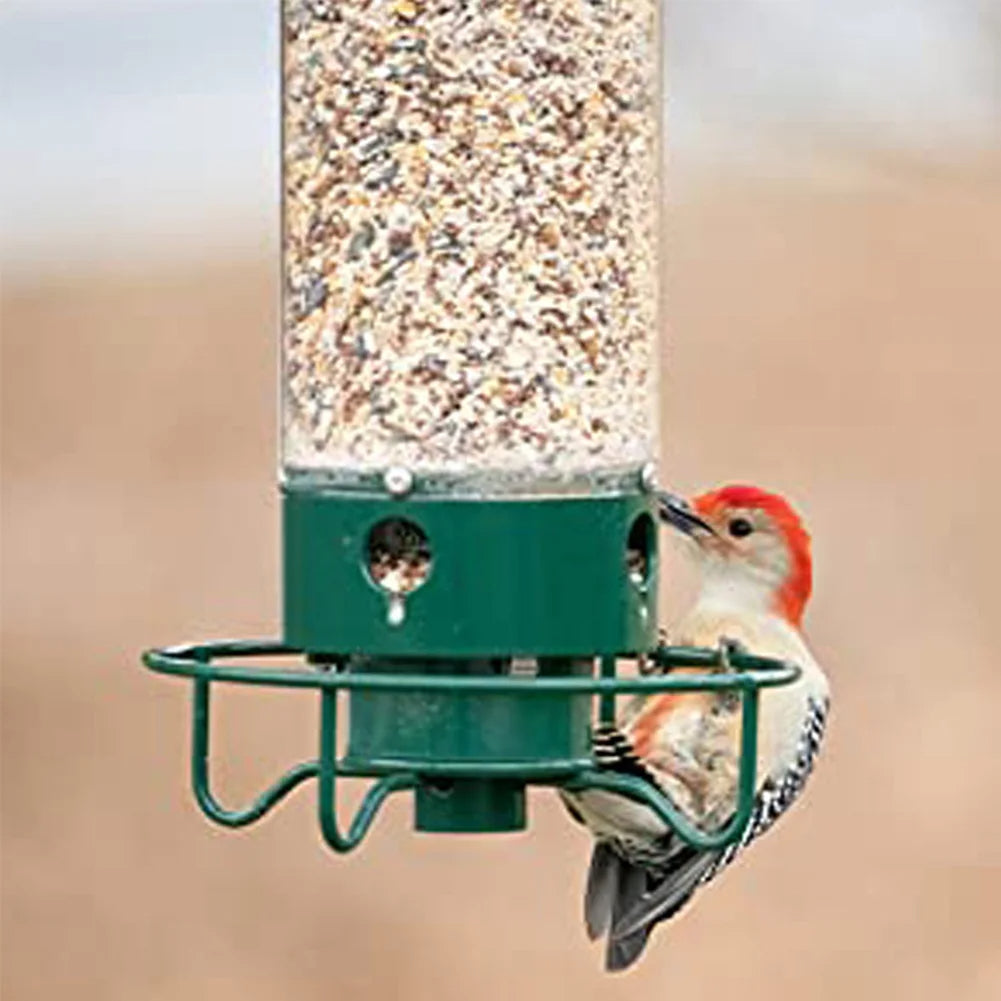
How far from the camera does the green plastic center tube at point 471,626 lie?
8477 mm

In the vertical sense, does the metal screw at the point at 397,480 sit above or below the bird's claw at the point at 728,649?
above

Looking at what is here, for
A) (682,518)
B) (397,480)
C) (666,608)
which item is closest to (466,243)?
(397,480)

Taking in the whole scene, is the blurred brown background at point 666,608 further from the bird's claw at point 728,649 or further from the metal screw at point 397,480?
the metal screw at point 397,480

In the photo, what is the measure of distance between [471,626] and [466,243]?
63 cm

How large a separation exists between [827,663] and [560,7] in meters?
10.2

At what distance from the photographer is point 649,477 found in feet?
28.8

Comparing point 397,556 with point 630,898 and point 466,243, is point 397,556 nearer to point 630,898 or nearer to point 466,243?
point 466,243

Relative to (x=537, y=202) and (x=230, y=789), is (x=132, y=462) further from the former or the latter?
(x=537, y=202)

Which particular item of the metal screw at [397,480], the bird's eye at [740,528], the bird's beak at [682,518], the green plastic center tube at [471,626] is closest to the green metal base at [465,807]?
the green plastic center tube at [471,626]

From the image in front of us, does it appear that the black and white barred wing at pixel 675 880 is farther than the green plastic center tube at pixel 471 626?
Yes

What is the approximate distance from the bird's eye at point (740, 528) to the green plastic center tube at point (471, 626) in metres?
1.39

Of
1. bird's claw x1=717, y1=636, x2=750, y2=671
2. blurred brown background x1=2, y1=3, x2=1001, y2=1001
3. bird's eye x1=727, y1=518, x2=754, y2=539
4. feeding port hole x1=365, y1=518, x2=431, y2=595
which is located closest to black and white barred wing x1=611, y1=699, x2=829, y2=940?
bird's claw x1=717, y1=636, x2=750, y2=671

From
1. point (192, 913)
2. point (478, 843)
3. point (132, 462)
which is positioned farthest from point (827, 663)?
point (132, 462)

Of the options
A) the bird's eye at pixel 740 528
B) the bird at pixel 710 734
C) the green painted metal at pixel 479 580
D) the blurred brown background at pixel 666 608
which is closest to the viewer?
the green painted metal at pixel 479 580
